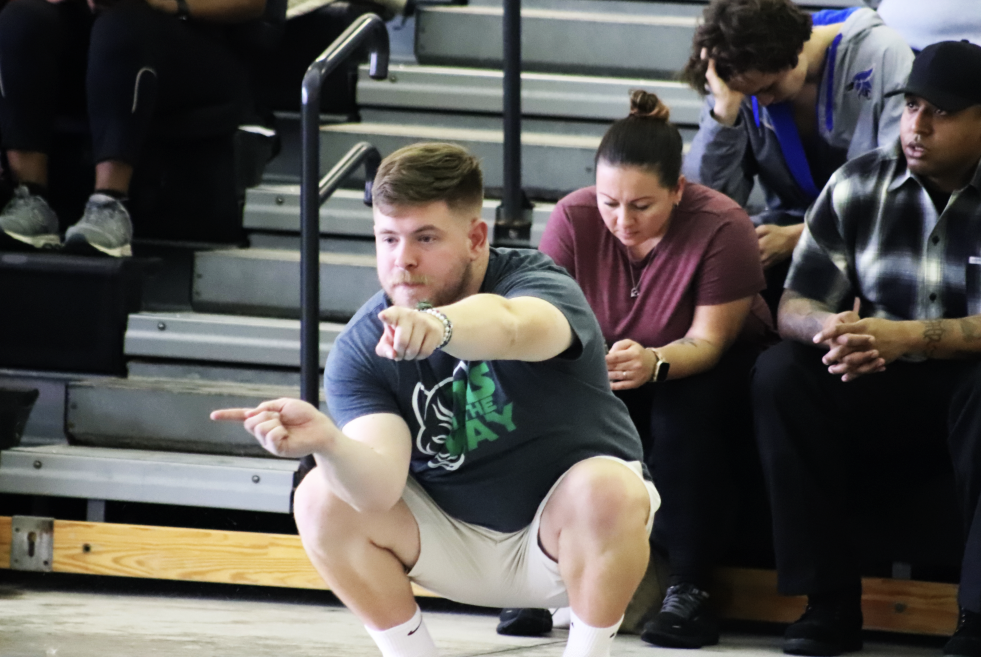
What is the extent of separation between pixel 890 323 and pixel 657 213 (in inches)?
17.9

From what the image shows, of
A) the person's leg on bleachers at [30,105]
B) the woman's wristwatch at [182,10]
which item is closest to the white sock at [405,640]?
the person's leg on bleachers at [30,105]

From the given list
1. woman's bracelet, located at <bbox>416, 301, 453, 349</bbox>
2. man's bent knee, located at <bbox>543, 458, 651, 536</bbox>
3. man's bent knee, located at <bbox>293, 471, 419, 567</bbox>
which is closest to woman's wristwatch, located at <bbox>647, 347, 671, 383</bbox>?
man's bent knee, located at <bbox>543, 458, 651, 536</bbox>

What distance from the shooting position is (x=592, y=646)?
5.90ft

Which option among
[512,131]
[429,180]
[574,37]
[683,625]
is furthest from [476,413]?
[574,37]

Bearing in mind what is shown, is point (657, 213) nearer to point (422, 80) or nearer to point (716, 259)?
point (716, 259)

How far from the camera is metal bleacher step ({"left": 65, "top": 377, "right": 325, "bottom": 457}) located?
287 cm

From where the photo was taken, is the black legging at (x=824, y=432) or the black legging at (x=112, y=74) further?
the black legging at (x=112, y=74)

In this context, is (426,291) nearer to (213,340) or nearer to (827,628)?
(827,628)

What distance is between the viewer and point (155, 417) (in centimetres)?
290

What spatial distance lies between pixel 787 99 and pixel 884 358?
708 millimetres

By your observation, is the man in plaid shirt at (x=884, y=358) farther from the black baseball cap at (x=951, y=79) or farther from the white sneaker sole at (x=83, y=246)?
the white sneaker sole at (x=83, y=246)

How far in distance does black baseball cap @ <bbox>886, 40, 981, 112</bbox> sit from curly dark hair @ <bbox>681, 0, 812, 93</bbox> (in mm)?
365

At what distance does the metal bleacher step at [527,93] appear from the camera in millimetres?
3449

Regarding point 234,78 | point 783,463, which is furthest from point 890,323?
point 234,78
